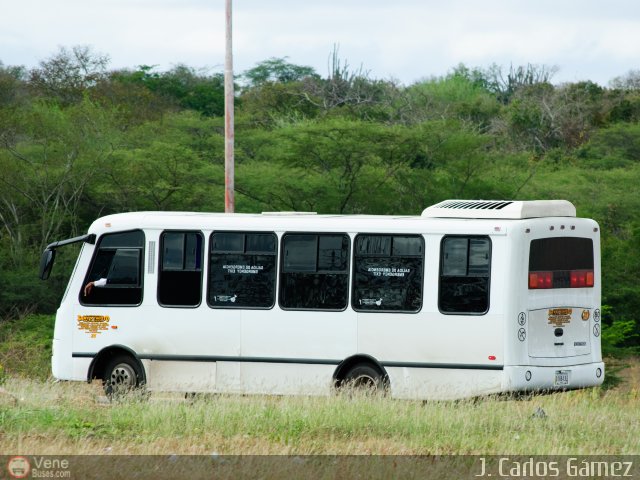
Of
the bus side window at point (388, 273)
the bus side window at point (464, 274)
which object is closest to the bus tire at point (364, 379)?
the bus side window at point (388, 273)

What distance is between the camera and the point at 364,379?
47.6 ft

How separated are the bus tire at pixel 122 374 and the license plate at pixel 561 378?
528 cm

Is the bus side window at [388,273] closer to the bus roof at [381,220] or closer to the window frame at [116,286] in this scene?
the bus roof at [381,220]

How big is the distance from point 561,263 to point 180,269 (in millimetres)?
4894

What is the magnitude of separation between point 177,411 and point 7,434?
6.72 ft

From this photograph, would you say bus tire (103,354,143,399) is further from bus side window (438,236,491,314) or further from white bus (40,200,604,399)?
bus side window (438,236,491,314)

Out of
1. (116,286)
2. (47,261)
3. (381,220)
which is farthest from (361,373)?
(47,261)

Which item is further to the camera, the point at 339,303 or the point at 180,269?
the point at 180,269

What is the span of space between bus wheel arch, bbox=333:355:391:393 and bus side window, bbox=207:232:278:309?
1.25 meters

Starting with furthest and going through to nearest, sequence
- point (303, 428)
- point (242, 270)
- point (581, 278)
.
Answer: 1. point (242, 270)
2. point (581, 278)
3. point (303, 428)

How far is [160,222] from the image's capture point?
15367mm

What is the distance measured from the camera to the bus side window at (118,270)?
15469mm

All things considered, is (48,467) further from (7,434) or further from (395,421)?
(395,421)

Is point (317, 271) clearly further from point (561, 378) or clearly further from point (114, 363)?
point (561, 378)
